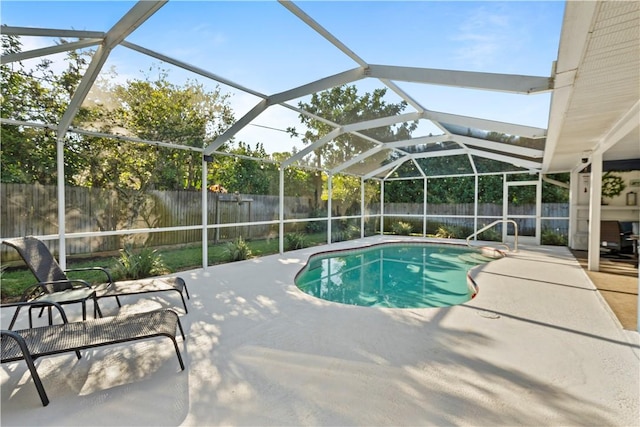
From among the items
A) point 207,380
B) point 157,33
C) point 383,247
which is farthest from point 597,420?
point 383,247

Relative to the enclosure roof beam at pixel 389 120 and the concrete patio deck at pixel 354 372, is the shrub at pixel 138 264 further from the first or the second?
the enclosure roof beam at pixel 389 120

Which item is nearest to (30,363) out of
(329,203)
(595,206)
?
(595,206)

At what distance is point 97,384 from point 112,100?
4134mm

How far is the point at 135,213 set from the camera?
6.19 m

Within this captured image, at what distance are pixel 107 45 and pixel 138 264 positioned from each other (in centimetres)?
420

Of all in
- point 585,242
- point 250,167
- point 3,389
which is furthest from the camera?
point 585,242

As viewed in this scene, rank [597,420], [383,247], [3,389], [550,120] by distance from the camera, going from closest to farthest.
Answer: [597,420] → [3,389] → [550,120] → [383,247]

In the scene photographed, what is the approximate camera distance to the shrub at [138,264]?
19.8 feet

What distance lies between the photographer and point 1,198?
4.48m

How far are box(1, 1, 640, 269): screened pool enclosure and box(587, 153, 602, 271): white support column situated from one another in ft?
0.16

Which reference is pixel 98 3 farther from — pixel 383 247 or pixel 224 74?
pixel 383 247

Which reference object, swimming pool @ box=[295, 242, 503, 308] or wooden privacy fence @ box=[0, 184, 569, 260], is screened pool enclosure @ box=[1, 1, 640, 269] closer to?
wooden privacy fence @ box=[0, 184, 569, 260]

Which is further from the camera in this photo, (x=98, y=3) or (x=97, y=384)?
(x=98, y=3)

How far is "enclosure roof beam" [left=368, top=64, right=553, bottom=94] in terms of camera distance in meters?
3.34
